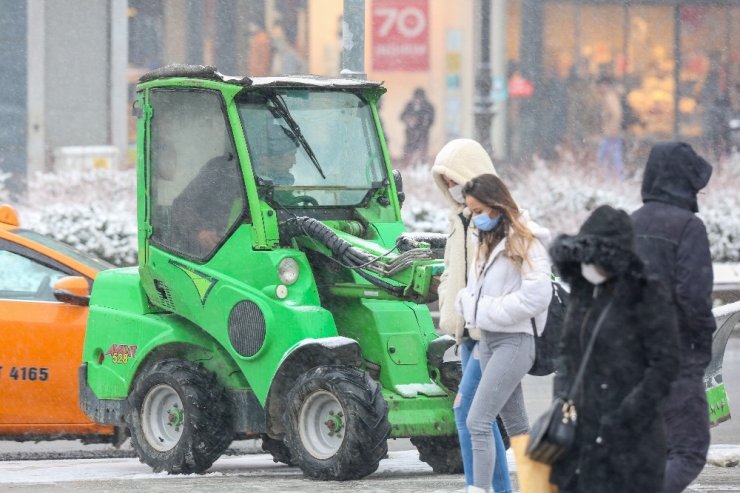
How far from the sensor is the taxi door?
10.0 meters

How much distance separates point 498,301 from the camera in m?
7.17

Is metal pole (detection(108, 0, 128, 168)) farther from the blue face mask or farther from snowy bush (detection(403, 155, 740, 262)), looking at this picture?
the blue face mask

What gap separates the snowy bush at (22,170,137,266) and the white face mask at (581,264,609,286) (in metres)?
12.5

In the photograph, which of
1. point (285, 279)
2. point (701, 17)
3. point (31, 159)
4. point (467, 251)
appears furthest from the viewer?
point (701, 17)

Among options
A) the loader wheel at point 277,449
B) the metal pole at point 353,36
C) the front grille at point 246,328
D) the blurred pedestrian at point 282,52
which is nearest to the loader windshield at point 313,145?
the front grille at point 246,328

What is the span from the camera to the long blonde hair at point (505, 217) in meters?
7.20

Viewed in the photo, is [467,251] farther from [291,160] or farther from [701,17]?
[701,17]

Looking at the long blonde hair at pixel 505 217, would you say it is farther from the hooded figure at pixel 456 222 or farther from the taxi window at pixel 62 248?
the taxi window at pixel 62 248

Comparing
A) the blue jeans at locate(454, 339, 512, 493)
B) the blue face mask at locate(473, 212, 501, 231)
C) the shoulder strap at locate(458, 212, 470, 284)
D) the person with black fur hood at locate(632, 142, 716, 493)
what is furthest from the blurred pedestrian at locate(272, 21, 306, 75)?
the person with black fur hood at locate(632, 142, 716, 493)

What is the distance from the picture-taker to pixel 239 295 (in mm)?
9047

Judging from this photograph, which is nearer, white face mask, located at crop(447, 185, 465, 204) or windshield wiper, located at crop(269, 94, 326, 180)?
white face mask, located at crop(447, 185, 465, 204)

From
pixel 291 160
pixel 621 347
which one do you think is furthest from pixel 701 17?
pixel 621 347

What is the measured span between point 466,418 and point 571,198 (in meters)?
12.0

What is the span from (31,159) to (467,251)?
1905cm
